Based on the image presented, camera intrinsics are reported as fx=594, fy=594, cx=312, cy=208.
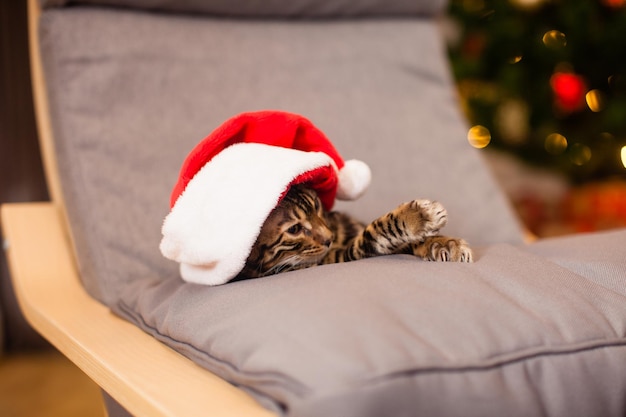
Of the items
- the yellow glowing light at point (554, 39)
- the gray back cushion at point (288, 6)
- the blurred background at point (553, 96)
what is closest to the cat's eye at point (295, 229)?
the gray back cushion at point (288, 6)

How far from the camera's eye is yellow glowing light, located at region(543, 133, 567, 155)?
7.85 ft

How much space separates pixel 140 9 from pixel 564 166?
5.82ft

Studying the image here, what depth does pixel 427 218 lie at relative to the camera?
2.73 ft

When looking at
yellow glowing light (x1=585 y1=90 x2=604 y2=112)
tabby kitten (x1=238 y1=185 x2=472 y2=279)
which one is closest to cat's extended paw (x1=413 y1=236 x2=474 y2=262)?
tabby kitten (x1=238 y1=185 x2=472 y2=279)

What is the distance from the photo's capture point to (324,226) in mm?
953

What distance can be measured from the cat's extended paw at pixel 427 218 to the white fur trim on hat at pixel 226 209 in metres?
0.17

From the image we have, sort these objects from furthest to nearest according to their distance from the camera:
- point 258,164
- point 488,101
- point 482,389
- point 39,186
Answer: point 488,101, point 39,186, point 258,164, point 482,389

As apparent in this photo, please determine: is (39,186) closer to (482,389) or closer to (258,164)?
(258,164)

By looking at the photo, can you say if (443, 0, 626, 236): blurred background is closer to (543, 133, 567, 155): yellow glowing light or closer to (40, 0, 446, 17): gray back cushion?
(543, 133, 567, 155): yellow glowing light

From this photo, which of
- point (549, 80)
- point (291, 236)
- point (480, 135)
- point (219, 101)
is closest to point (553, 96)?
point (549, 80)

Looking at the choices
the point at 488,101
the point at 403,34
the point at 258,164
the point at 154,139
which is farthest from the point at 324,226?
the point at 488,101

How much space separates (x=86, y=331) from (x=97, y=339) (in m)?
0.07

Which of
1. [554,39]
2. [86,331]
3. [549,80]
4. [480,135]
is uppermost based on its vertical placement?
[554,39]

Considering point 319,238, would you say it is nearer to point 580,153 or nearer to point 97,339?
point 97,339
